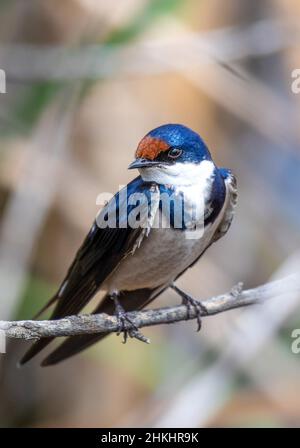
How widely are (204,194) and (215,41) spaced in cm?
134

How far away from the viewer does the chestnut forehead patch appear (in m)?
2.35

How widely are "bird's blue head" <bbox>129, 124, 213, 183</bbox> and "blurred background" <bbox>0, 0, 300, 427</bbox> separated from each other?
67 cm

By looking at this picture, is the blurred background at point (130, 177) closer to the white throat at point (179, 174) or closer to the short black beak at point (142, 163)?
the white throat at point (179, 174)

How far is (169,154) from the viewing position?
241 centimetres

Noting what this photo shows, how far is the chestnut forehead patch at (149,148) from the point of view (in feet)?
7.70

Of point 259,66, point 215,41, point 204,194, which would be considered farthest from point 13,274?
point 259,66

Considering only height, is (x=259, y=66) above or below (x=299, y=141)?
above

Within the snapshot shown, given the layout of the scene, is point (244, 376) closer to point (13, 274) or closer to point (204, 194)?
point (13, 274)

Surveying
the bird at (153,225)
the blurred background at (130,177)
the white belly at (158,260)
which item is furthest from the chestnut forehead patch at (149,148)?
the blurred background at (130,177)

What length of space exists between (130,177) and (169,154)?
1.47 m

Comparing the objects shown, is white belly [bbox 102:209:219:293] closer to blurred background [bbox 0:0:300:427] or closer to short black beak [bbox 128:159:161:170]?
short black beak [bbox 128:159:161:170]

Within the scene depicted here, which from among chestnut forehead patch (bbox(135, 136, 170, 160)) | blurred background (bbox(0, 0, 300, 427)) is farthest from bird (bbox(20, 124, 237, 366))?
blurred background (bbox(0, 0, 300, 427))

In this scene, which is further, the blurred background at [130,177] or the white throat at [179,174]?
the blurred background at [130,177]

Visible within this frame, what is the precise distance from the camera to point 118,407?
3879 millimetres
